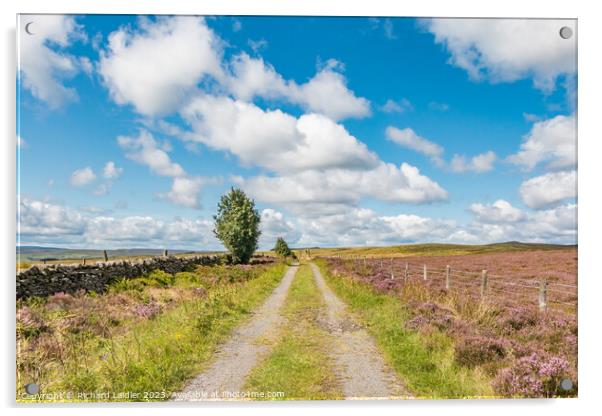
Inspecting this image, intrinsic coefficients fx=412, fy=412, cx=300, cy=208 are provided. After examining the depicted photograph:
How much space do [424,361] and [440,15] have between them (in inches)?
258

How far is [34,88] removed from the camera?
7520 millimetres

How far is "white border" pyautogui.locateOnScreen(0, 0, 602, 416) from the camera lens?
6.85 metres

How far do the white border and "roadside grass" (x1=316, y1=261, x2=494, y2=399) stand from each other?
0.23m

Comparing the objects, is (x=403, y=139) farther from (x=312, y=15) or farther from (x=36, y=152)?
(x=36, y=152)

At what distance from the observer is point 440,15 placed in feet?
25.7

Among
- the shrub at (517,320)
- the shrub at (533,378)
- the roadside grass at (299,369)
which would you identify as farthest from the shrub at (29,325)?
the shrub at (517,320)

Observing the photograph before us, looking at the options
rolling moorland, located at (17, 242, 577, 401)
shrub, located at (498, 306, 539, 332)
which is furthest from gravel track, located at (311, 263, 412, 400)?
shrub, located at (498, 306, 539, 332)

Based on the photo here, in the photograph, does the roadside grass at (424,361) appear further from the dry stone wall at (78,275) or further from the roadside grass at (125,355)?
the dry stone wall at (78,275)

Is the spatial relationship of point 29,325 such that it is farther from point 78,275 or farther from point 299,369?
point 78,275

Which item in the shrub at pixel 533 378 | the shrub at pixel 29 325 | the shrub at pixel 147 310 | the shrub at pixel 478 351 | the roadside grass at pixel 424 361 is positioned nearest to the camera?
the shrub at pixel 533 378

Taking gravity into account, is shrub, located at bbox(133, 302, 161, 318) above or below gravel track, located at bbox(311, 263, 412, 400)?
below

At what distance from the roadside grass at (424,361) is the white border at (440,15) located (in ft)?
0.76

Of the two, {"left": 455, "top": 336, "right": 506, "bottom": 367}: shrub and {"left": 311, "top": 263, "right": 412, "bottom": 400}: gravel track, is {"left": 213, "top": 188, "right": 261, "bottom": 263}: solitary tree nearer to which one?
{"left": 311, "top": 263, "right": 412, "bottom": 400}: gravel track

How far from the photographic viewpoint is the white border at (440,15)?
6.85 metres
